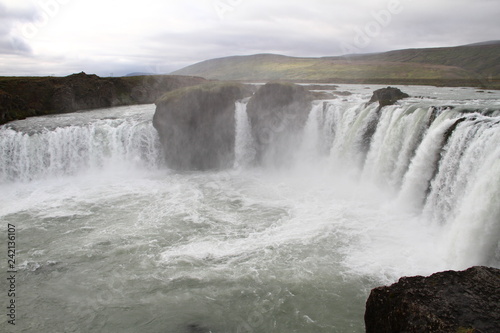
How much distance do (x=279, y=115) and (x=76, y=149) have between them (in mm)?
14436

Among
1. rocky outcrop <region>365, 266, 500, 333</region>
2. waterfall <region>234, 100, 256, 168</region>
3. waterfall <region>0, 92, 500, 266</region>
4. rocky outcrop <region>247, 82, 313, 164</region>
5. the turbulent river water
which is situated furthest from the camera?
waterfall <region>234, 100, 256, 168</region>

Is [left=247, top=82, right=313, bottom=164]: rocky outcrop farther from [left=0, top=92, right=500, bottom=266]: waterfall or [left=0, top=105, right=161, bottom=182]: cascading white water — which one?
[left=0, top=105, right=161, bottom=182]: cascading white water

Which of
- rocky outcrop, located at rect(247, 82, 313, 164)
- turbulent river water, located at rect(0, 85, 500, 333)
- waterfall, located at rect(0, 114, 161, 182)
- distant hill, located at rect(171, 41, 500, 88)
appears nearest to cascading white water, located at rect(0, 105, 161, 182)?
waterfall, located at rect(0, 114, 161, 182)

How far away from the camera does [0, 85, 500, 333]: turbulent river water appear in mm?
9766

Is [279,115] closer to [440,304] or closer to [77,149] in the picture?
[77,149]

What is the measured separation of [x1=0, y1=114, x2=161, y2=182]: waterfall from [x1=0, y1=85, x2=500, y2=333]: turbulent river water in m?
0.13

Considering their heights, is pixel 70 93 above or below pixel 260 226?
above

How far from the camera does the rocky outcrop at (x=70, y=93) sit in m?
31.1

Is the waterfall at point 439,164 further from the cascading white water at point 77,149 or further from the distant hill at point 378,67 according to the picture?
the distant hill at point 378,67

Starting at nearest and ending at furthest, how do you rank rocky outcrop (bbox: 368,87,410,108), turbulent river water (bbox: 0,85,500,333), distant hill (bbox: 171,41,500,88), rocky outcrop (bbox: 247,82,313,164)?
turbulent river water (bbox: 0,85,500,333) → rocky outcrop (bbox: 368,87,410,108) → rocky outcrop (bbox: 247,82,313,164) → distant hill (bbox: 171,41,500,88)

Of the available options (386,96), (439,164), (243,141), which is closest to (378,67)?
(386,96)

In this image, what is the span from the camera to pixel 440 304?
236 inches

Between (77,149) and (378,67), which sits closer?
(77,149)

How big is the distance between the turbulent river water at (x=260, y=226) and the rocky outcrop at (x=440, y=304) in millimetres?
2757
